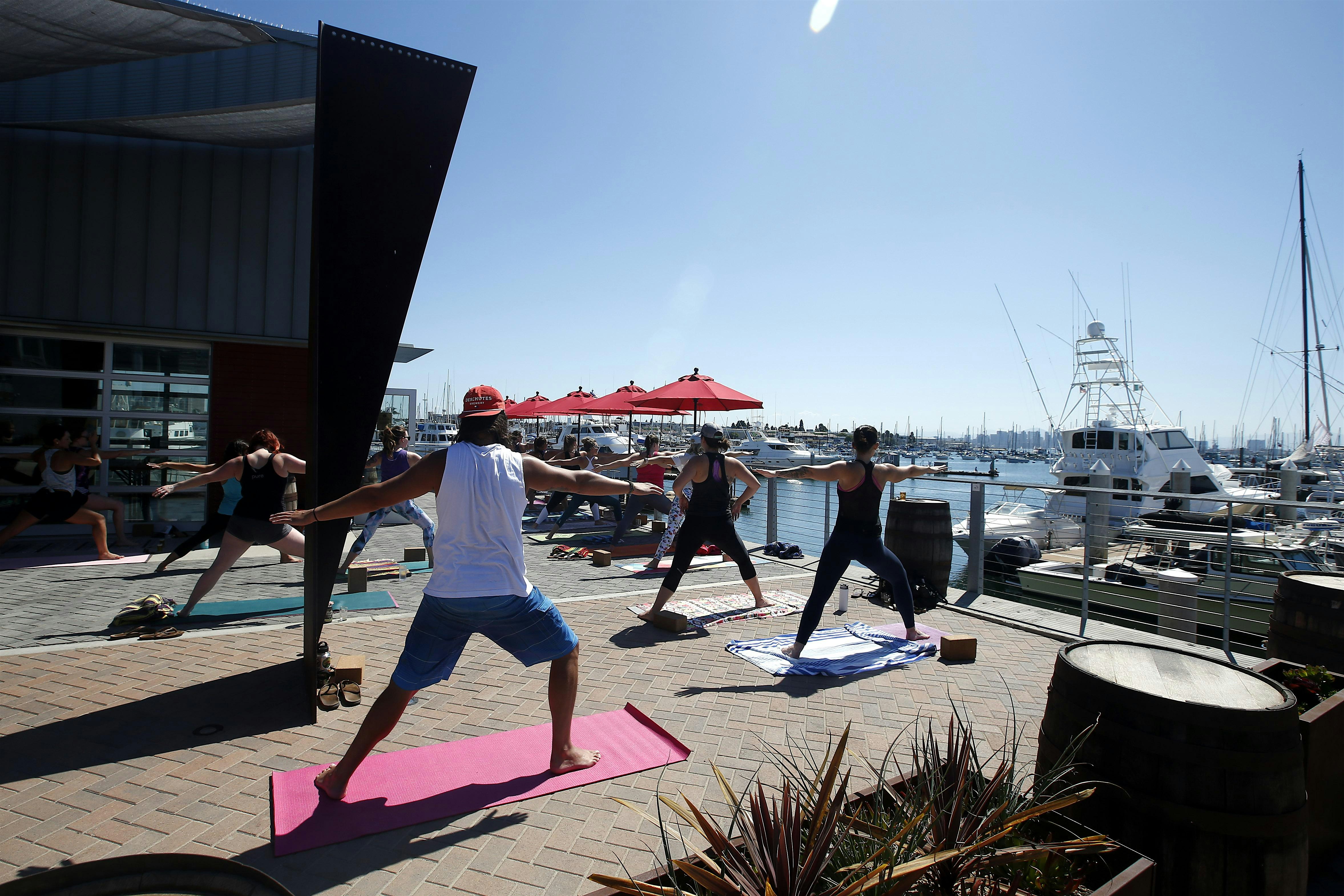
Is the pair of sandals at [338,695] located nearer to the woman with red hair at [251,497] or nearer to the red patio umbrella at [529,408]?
the woman with red hair at [251,497]

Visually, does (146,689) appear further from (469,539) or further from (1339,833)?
(1339,833)

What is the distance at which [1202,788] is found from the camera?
190cm

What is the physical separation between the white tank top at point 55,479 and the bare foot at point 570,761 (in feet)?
26.7

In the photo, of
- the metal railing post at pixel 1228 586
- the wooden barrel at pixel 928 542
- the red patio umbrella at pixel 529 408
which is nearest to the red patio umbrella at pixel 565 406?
the red patio umbrella at pixel 529 408

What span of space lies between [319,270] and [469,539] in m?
1.87

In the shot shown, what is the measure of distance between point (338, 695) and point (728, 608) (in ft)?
12.0

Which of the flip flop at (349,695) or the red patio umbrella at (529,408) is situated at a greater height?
the red patio umbrella at (529,408)

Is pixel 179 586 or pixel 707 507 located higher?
pixel 707 507

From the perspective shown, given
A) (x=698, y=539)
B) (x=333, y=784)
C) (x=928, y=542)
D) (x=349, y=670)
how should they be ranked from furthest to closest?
(x=928, y=542) → (x=698, y=539) → (x=349, y=670) → (x=333, y=784)

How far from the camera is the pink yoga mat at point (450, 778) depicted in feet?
9.53

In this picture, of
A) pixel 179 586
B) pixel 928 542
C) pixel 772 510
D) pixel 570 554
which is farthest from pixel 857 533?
pixel 179 586

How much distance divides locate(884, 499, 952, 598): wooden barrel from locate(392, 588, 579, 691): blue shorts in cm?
505

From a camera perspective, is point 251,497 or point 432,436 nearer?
point 251,497

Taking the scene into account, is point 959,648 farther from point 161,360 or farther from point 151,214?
point 151,214
